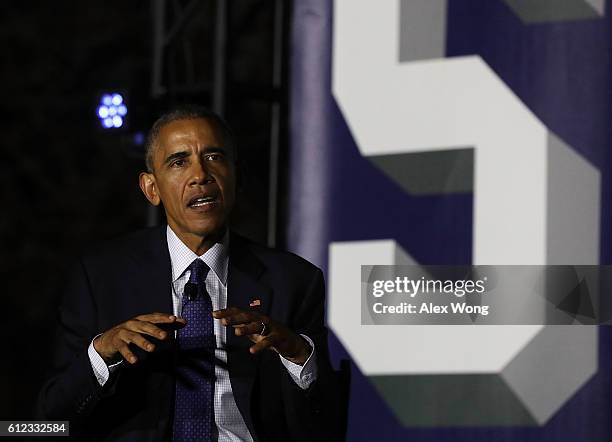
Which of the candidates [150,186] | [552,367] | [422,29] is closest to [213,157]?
[150,186]

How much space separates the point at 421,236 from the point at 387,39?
69cm

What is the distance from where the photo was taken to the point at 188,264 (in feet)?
9.23

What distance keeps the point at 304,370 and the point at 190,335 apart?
0.29 meters

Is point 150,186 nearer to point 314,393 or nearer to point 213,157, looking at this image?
point 213,157

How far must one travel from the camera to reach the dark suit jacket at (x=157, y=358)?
2.66 metres

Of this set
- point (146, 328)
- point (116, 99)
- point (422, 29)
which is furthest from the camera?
point (116, 99)

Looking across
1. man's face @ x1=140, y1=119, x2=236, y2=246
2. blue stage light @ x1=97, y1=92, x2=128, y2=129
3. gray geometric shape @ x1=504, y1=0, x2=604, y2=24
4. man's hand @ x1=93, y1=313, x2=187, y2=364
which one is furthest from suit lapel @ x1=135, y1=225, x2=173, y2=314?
blue stage light @ x1=97, y1=92, x2=128, y2=129

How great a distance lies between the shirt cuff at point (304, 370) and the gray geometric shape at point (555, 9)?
61.1 inches

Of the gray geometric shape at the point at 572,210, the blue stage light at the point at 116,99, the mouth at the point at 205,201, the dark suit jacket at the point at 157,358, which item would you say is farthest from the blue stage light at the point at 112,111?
the mouth at the point at 205,201

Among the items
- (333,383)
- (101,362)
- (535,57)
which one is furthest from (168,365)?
(535,57)

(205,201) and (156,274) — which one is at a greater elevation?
(205,201)

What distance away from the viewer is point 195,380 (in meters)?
2.67

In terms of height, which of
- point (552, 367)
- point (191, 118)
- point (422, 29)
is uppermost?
point (422, 29)

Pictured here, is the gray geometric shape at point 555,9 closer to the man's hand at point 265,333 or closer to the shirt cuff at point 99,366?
the man's hand at point 265,333
